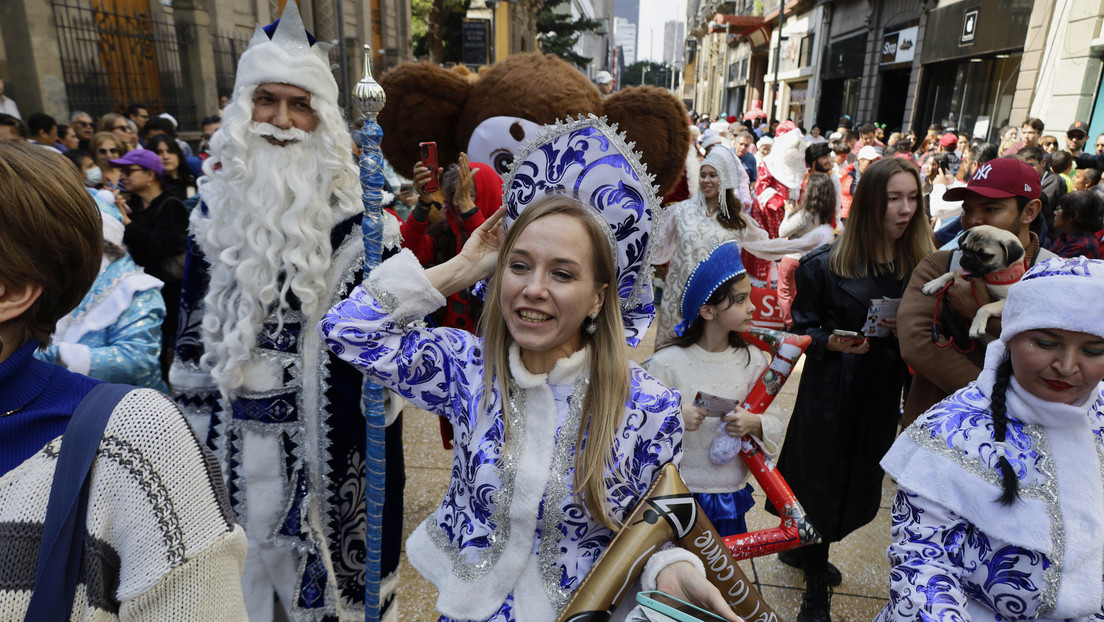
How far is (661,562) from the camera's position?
136 centimetres

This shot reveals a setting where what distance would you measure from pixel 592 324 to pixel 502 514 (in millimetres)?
511

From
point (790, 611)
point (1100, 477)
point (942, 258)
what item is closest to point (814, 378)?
point (942, 258)

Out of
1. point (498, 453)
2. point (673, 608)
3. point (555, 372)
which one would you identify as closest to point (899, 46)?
point (555, 372)

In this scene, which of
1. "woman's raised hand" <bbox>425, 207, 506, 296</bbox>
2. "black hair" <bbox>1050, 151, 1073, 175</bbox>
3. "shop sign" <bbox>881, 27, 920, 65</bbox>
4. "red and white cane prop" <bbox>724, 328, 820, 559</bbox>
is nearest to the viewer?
"woman's raised hand" <bbox>425, 207, 506, 296</bbox>

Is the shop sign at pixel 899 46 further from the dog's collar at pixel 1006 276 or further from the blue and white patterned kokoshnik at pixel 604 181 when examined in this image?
the blue and white patterned kokoshnik at pixel 604 181

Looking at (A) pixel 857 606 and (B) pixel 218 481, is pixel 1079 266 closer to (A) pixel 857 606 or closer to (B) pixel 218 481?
(B) pixel 218 481

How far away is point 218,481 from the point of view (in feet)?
3.69

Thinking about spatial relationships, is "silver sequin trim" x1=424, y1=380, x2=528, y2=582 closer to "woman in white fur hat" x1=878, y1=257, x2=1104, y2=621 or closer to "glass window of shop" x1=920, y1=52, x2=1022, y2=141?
"woman in white fur hat" x1=878, y1=257, x2=1104, y2=621

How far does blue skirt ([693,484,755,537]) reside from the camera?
101 inches

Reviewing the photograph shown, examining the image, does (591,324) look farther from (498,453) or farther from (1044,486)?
(1044,486)

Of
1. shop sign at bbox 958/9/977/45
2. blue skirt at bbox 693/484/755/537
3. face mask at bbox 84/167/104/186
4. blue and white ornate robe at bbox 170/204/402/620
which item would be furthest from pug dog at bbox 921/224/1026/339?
shop sign at bbox 958/9/977/45

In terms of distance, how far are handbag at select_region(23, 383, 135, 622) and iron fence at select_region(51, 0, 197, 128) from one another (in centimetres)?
1123

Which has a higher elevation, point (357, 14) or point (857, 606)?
point (357, 14)

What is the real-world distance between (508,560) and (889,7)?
23.3m
